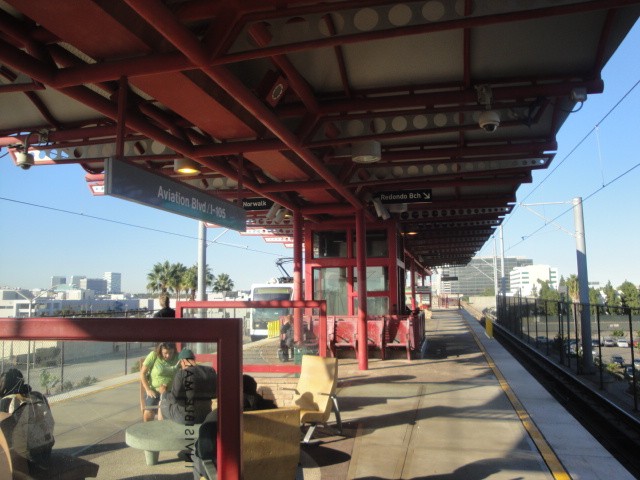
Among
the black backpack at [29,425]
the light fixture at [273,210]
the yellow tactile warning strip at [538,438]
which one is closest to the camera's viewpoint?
the black backpack at [29,425]

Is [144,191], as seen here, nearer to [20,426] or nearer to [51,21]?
[51,21]

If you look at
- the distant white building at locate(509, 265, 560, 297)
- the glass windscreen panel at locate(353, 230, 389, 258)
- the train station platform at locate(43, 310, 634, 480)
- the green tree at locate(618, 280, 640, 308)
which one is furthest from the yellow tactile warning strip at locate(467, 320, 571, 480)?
the distant white building at locate(509, 265, 560, 297)

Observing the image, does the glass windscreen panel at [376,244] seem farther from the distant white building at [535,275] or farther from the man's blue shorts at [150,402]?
the distant white building at [535,275]

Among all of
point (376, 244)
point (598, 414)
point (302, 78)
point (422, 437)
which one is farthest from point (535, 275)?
point (302, 78)

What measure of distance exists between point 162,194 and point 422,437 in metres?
4.46

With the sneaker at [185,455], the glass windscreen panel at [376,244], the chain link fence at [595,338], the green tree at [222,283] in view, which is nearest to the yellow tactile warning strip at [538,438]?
the chain link fence at [595,338]

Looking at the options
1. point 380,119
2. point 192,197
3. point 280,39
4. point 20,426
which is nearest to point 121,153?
point 192,197

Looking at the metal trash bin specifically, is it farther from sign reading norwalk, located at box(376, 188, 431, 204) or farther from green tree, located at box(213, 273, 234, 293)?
green tree, located at box(213, 273, 234, 293)

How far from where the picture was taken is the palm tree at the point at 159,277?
57.6 meters

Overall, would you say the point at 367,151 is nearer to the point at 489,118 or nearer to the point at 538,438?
the point at 489,118

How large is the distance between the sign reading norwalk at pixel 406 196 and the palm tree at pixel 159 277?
157 feet

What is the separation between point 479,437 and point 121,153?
552 cm

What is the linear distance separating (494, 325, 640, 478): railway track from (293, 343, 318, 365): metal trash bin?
16.6ft

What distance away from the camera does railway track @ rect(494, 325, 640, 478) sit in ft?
27.4
